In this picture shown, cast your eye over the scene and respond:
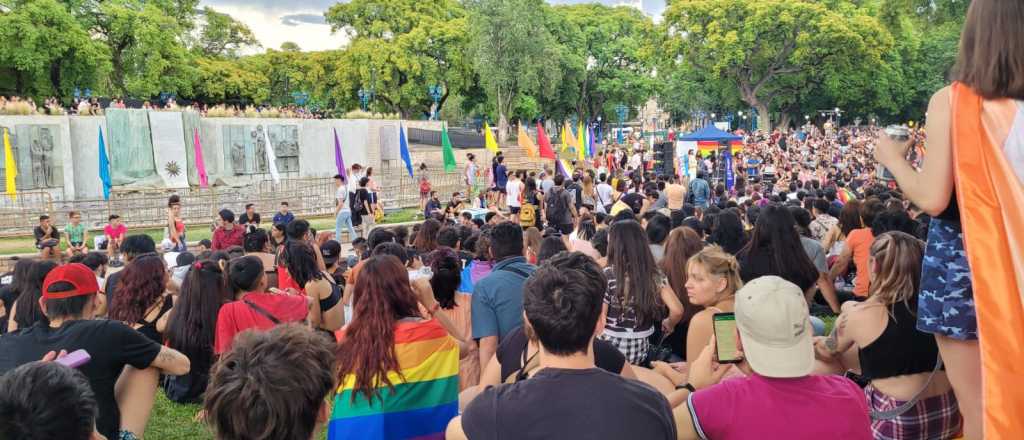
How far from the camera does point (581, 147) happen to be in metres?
28.4

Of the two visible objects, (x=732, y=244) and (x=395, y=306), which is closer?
(x=395, y=306)

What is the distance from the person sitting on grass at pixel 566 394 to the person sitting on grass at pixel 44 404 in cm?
122

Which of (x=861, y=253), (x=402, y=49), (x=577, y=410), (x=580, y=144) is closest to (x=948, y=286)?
(x=577, y=410)

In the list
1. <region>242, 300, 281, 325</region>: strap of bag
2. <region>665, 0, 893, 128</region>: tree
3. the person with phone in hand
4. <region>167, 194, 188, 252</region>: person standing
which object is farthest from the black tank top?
<region>665, 0, 893, 128</region>: tree

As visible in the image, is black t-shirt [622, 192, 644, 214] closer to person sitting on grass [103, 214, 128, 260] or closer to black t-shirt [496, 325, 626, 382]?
black t-shirt [496, 325, 626, 382]

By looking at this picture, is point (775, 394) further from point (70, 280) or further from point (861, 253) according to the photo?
point (861, 253)

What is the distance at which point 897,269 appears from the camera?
13.4 ft

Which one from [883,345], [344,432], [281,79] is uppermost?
[281,79]

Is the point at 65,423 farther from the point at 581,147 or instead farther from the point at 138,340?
the point at 581,147

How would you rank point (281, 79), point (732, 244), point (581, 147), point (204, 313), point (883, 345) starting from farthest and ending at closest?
point (281, 79), point (581, 147), point (732, 244), point (204, 313), point (883, 345)

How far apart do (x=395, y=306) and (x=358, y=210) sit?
1471 cm

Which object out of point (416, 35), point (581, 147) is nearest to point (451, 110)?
point (416, 35)

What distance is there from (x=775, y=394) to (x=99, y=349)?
323 cm

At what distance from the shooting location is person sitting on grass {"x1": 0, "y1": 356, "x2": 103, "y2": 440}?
2.45 meters
